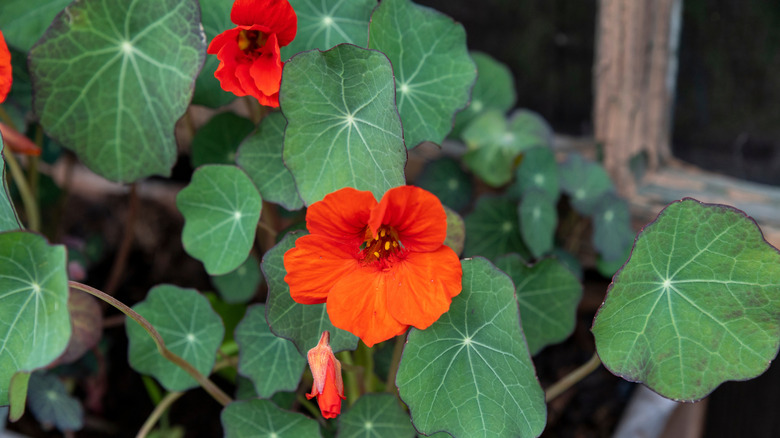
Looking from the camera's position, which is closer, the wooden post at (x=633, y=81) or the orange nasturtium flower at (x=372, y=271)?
the orange nasturtium flower at (x=372, y=271)

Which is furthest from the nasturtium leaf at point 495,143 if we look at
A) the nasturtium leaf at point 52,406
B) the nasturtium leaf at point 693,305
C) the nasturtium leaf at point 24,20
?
the nasturtium leaf at point 52,406

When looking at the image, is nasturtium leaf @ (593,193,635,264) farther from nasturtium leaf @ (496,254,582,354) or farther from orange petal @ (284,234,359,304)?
orange petal @ (284,234,359,304)

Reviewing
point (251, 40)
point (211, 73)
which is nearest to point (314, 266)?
point (251, 40)

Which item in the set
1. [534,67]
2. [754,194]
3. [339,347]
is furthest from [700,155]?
[339,347]

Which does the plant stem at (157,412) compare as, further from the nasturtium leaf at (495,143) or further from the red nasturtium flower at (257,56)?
the nasturtium leaf at (495,143)

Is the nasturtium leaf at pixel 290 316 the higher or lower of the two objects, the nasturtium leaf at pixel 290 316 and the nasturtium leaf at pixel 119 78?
the lower
